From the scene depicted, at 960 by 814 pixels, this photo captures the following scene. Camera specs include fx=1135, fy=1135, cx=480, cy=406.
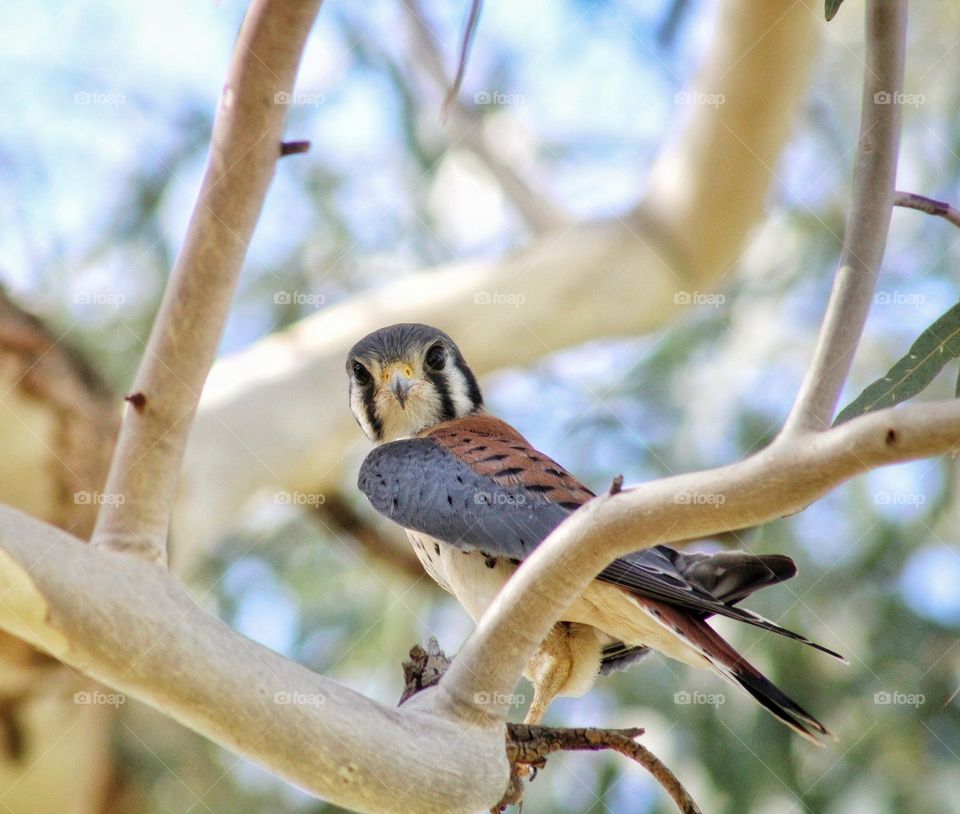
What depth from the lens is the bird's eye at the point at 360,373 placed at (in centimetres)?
333

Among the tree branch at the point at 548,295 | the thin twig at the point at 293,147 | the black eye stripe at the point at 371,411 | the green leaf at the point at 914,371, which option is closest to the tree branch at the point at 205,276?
the thin twig at the point at 293,147

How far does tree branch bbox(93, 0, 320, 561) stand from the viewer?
1.71 meters

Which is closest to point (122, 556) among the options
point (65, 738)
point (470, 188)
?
point (65, 738)

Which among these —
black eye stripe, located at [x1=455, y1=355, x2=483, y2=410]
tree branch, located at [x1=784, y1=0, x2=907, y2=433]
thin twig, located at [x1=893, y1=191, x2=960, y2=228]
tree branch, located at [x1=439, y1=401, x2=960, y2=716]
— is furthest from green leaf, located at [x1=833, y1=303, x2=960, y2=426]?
black eye stripe, located at [x1=455, y1=355, x2=483, y2=410]

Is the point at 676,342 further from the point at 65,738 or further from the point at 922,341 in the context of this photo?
the point at 922,341

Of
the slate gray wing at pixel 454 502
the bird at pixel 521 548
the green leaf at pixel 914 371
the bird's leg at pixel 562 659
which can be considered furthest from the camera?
the bird's leg at pixel 562 659

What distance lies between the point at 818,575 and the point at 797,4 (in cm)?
242

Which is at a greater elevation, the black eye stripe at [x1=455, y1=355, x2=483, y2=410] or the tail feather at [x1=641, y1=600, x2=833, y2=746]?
the black eye stripe at [x1=455, y1=355, x2=483, y2=410]

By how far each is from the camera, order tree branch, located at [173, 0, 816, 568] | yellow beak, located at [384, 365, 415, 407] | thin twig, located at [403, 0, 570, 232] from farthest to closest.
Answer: thin twig, located at [403, 0, 570, 232], tree branch, located at [173, 0, 816, 568], yellow beak, located at [384, 365, 415, 407]

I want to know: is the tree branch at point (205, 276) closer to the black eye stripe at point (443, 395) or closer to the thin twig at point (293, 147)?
the thin twig at point (293, 147)

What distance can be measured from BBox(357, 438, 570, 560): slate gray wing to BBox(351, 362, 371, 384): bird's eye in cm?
34

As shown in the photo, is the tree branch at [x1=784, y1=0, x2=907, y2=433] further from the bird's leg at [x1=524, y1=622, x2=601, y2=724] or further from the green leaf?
the bird's leg at [x1=524, y1=622, x2=601, y2=724]

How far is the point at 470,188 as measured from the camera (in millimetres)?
6492

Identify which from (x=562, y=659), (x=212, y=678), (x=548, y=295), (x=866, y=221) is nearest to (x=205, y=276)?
(x=212, y=678)
